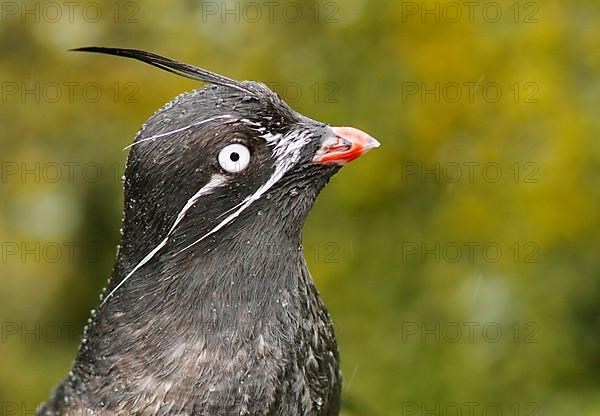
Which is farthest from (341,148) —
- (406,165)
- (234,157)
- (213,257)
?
(406,165)

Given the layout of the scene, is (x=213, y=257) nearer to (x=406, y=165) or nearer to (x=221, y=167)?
(x=221, y=167)

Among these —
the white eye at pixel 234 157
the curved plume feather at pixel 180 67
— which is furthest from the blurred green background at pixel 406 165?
the white eye at pixel 234 157

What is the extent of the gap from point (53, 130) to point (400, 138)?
2.15 meters

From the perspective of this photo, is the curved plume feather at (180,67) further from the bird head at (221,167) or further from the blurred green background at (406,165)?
the blurred green background at (406,165)

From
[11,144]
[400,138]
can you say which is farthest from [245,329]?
[11,144]

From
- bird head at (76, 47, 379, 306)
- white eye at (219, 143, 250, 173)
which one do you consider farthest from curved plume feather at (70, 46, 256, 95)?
white eye at (219, 143, 250, 173)

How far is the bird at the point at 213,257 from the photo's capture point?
327 cm

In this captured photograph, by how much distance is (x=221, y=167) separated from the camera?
3.26 metres

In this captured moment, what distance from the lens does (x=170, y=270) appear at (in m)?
3.41

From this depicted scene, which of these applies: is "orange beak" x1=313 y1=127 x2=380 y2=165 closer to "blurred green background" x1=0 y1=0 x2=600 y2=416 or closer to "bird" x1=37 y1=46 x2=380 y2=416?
"bird" x1=37 y1=46 x2=380 y2=416

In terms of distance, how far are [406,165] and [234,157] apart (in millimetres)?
3304

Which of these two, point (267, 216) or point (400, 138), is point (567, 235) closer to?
point (400, 138)

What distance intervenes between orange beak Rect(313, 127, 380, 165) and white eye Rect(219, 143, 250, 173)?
0.24 metres

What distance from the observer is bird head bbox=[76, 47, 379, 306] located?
325cm
